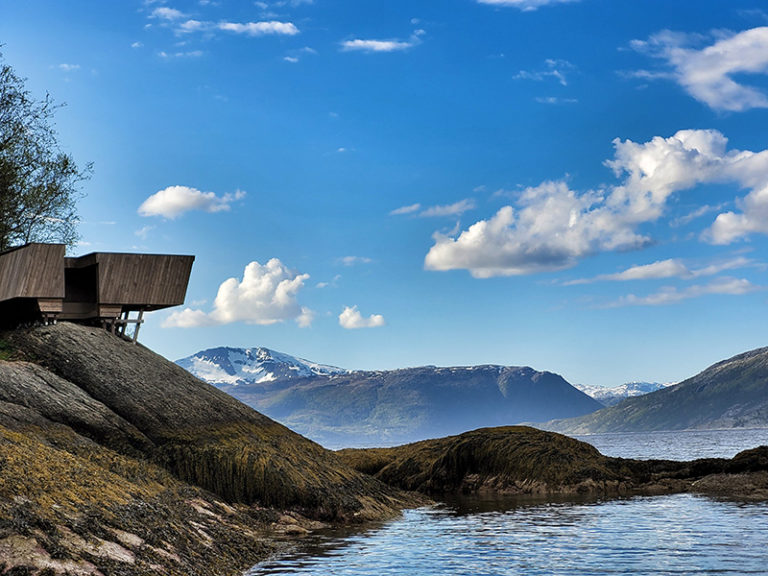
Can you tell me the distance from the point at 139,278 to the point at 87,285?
3031 mm

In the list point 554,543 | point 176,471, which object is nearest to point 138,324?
point 176,471

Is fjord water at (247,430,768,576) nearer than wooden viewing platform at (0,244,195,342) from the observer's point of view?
Yes

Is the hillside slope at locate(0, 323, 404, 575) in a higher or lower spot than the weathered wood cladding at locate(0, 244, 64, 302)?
lower

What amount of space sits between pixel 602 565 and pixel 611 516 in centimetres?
1270

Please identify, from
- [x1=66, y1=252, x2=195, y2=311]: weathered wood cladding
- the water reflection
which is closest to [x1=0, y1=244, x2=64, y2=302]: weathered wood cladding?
[x1=66, y1=252, x2=195, y2=311]: weathered wood cladding

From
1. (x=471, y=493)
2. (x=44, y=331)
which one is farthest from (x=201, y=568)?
(x=471, y=493)

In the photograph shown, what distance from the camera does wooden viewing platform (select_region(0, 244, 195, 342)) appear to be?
129 ft

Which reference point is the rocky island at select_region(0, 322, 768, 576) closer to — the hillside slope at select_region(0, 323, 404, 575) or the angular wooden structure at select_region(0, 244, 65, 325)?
the hillside slope at select_region(0, 323, 404, 575)

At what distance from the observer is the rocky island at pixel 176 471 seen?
18234mm

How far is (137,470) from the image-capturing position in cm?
2934

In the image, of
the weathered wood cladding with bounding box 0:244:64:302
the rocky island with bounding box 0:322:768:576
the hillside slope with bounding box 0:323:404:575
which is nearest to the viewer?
the hillside slope with bounding box 0:323:404:575

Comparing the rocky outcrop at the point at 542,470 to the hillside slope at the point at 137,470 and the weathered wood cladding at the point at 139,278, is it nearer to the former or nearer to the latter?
the hillside slope at the point at 137,470

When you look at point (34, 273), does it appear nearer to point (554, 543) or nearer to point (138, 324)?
point (138, 324)

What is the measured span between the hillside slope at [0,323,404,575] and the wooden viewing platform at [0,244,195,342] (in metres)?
1.68
